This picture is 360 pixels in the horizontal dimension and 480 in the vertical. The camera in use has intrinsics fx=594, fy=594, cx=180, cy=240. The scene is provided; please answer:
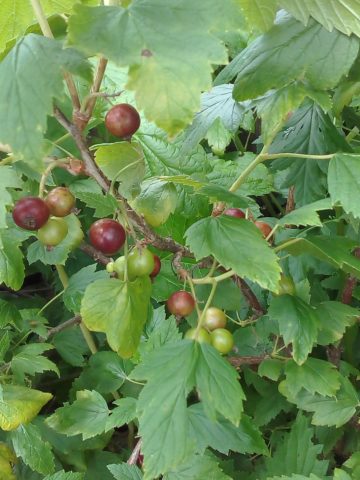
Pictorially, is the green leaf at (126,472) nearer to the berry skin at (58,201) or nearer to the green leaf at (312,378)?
the green leaf at (312,378)

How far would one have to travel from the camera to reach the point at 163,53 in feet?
1.85

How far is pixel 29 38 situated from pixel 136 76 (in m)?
0.15

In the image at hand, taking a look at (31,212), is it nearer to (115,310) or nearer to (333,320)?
(115,310)

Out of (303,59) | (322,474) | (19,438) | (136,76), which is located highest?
(136,76)

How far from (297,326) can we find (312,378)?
0.12 metres

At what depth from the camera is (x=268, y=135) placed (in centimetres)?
85

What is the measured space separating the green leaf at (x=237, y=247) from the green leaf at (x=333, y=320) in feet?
0.81

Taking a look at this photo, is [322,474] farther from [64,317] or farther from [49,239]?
[64,317]

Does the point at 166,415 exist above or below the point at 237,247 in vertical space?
below

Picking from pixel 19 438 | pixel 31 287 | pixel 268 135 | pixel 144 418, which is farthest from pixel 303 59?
pixel 31 287

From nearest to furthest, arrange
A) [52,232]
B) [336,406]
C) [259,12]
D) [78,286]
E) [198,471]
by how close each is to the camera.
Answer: [259,12], [52,232], [198,471], [336,406], [78,286]

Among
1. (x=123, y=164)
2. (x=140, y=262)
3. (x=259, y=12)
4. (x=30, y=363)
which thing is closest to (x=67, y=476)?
(x=30, y=363)

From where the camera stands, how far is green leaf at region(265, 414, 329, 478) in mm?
1066

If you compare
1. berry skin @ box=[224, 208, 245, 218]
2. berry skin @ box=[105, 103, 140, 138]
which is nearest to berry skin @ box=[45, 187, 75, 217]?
berry skin @ box=[105, 103, 140, 138]
